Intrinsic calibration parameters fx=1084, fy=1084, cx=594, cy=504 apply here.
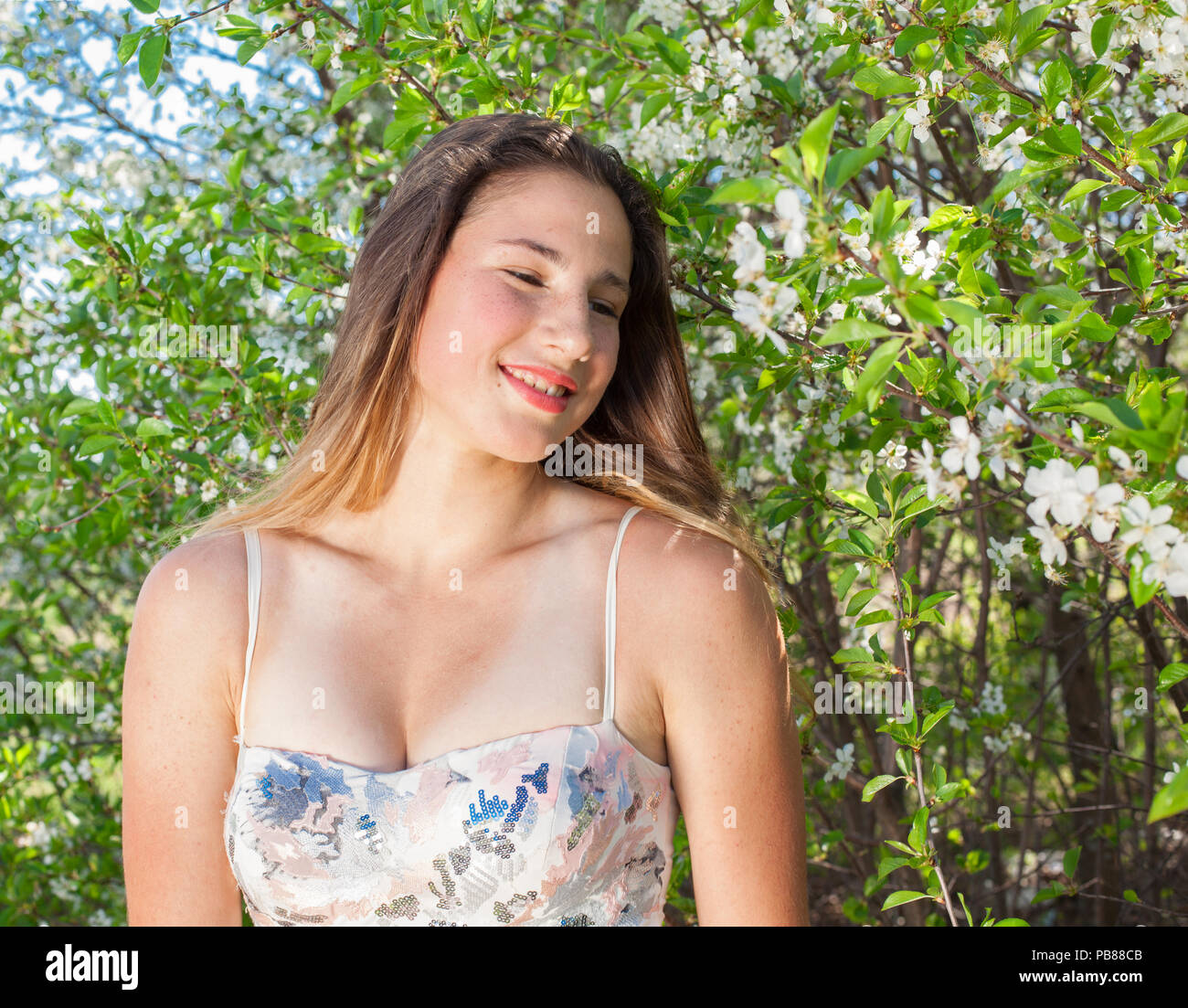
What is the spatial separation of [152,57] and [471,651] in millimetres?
1115

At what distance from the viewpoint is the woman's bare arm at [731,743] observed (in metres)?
1.66

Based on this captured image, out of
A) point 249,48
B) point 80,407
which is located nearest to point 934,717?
point 249,48

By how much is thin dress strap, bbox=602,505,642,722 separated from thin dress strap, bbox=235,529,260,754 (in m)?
0.58

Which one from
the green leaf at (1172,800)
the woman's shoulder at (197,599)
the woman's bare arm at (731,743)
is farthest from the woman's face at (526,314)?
the green leaf at (1172,800)

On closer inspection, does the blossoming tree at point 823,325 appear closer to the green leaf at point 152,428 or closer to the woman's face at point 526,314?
the green leaf at point 152,428

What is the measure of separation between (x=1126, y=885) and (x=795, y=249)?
3010 mm

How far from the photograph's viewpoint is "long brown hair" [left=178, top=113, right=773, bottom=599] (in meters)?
1.81

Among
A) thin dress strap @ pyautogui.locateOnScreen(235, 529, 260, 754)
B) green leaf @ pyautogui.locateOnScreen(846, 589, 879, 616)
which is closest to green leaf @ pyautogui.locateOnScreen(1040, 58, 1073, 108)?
green leaf @ pyautogui.locateOnScreen(846, 589, 879, 616)

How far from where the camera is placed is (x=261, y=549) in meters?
1.89

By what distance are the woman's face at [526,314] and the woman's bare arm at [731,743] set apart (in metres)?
0.35

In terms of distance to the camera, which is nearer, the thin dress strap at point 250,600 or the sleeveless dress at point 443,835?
the sleeveless dress at point 443,835

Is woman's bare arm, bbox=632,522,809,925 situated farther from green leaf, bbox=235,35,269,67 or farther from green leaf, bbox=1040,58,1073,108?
green leaf, bbox=235,35,269,67

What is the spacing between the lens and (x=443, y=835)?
1584 mm
